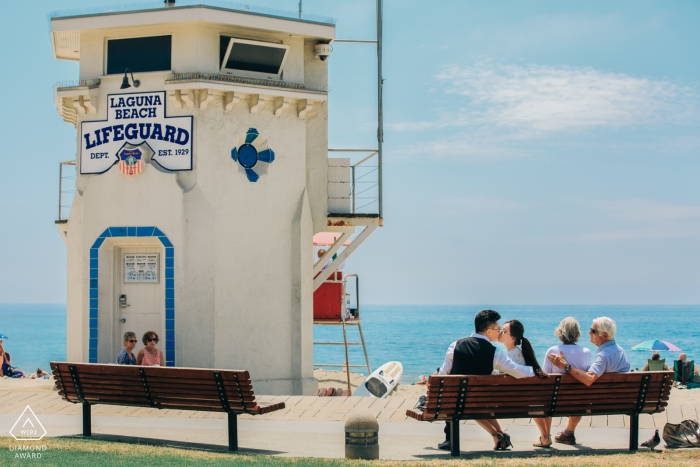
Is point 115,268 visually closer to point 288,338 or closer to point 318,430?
point 288,338

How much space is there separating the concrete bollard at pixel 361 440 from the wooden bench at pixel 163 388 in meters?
1.20

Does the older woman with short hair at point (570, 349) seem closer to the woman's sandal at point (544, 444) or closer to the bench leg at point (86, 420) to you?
the woman's sandal at point (544, 444)

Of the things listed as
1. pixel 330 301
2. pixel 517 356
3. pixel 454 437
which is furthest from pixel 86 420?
pixel 330 301

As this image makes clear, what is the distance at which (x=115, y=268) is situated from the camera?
54.3 feet

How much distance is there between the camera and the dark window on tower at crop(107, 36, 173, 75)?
1661cm

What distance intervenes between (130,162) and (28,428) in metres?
6.00

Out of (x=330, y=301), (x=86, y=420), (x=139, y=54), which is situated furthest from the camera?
(x=330, y=301)

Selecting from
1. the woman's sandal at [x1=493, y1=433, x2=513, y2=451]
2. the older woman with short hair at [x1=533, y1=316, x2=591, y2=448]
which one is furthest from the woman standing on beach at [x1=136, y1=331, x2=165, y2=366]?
the older woman with short hair at [x1=533, y1=316, x2=591, y2=448]

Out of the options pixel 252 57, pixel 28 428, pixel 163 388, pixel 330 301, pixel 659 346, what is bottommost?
pixel 659 346

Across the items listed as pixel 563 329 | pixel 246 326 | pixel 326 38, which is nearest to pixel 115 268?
pixel 246 326

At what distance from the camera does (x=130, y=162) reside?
16266 millimetres

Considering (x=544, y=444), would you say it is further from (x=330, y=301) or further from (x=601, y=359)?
(x=330, y=301)

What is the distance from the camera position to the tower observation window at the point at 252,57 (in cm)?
1655

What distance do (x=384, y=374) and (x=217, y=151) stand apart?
683 cm
